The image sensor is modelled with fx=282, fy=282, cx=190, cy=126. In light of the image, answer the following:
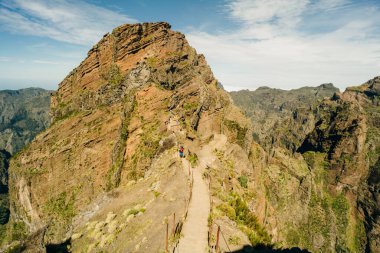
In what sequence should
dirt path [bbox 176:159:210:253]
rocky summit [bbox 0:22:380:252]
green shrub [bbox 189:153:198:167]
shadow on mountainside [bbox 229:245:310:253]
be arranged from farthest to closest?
green shrub [bbox 189:153:198:167]
rocky summit [bbox 0:22:380:252]
dirt path [bbox 176:159:210:253]
shadow on mountainside [bbox 229:245:310:253]

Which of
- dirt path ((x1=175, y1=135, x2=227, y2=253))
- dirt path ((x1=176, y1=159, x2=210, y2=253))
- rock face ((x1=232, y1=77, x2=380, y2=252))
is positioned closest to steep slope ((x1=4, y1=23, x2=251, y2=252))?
dirt path ((x1=175, y1=135, x2=227, y2=253))

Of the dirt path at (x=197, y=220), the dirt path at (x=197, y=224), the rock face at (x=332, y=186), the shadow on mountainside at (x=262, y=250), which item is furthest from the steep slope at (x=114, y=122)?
the rock face at (x=332, y=186)

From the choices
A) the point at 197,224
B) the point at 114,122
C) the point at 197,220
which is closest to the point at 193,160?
the point at 197,220

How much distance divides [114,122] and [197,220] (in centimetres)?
3904

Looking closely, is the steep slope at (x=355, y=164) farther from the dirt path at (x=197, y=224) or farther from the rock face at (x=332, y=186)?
the dirt path at (x=197, y=224)

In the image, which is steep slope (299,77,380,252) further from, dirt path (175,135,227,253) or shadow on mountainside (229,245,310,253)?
shadow on mountainside (229,245,310,253)

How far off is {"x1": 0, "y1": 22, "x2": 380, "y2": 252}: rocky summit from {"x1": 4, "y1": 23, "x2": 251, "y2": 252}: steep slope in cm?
22

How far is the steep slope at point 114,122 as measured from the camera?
52.3 metres

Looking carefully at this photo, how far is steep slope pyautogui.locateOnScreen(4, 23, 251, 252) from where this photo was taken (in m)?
52.3

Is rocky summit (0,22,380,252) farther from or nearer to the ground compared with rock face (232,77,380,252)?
farther from the ground

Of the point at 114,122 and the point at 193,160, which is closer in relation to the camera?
the point at 193,160

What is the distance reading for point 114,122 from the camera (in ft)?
190

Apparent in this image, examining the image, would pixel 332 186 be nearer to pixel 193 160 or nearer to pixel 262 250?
pixel 193 160

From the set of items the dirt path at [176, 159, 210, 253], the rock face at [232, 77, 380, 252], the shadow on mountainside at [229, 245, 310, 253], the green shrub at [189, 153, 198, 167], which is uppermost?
the green shrub at [189, 153, 198, 167]
